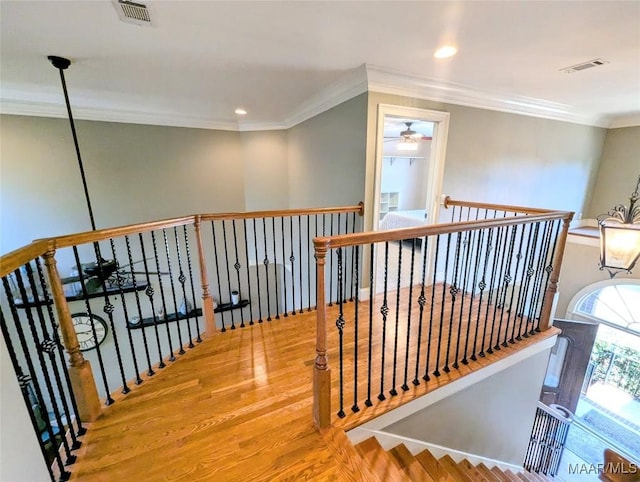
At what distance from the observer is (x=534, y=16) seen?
174 centimetres

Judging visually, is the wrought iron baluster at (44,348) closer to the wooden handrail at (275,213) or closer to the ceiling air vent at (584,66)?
the wooden handrail at (275,213)

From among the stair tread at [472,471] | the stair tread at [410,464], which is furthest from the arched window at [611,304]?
the stair tread at [410,464]

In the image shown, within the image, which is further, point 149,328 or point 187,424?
point 149,328

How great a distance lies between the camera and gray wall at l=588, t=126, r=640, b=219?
4507 mm

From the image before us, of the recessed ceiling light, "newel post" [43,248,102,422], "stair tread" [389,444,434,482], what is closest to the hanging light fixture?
the recessed ceiling light

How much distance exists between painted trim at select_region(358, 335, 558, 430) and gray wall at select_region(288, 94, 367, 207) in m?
1.93

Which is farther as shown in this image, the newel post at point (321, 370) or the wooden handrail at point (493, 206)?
the wooden handrail at point (493, 206)

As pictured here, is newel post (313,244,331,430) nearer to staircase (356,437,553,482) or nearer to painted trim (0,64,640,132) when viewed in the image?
staircase (356,437,553,482)

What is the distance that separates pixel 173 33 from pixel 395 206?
6.70 m

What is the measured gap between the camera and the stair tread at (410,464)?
1.62 m

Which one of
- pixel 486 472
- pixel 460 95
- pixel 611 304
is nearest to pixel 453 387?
pixel 486 472

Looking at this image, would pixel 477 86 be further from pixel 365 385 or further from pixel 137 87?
pixel 137 87

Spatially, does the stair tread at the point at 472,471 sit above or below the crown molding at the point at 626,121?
below

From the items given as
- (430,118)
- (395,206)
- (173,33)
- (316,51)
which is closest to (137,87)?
(173,33)
